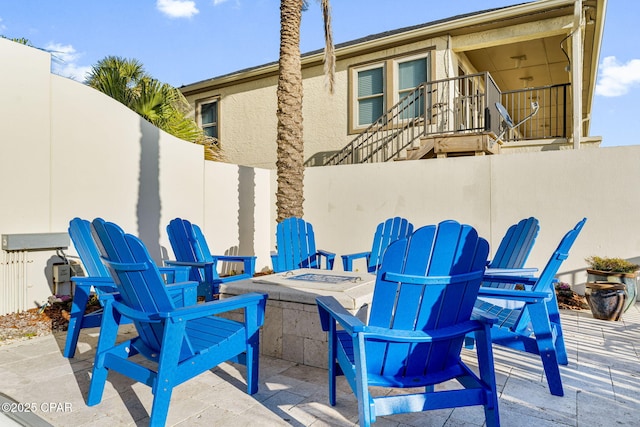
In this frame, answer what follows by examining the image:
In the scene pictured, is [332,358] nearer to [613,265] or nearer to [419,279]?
[419,279]

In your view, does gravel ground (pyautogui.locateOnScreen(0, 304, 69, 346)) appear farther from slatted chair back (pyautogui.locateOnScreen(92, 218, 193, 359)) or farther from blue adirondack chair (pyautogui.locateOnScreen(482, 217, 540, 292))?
blue adirondack chair (pyautogui.locateOnScreen(482, 217, 540, 292))

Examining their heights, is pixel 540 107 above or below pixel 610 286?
above

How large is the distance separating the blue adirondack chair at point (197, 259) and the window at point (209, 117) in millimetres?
7559

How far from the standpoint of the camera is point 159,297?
7.30ft

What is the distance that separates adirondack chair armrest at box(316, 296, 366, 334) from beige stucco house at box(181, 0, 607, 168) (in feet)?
17.2

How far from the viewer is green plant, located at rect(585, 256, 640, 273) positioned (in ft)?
16.4

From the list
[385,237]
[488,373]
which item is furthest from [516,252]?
[488,373]

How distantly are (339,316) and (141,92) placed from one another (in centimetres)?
777

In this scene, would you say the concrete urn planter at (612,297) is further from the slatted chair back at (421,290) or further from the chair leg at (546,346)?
the slatted chair back at (421,290)

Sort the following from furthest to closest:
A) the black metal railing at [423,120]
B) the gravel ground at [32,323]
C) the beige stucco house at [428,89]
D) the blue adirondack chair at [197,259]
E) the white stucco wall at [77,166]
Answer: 1. the black metal railing at [423,120]
2. the beige stucco house at [428,89]
3. the white stucco wall at [77,166]
4. the blue adirondack chair at [197,259]
5. the gravel ground at [32,323]

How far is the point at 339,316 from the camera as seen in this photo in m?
2.15

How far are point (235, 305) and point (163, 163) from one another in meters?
4.46

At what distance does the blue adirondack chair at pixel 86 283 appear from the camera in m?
3.33

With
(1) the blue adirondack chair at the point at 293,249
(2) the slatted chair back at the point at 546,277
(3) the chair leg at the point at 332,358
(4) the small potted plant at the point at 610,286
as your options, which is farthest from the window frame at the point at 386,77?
(3) the chair leg at the point at 332,358
